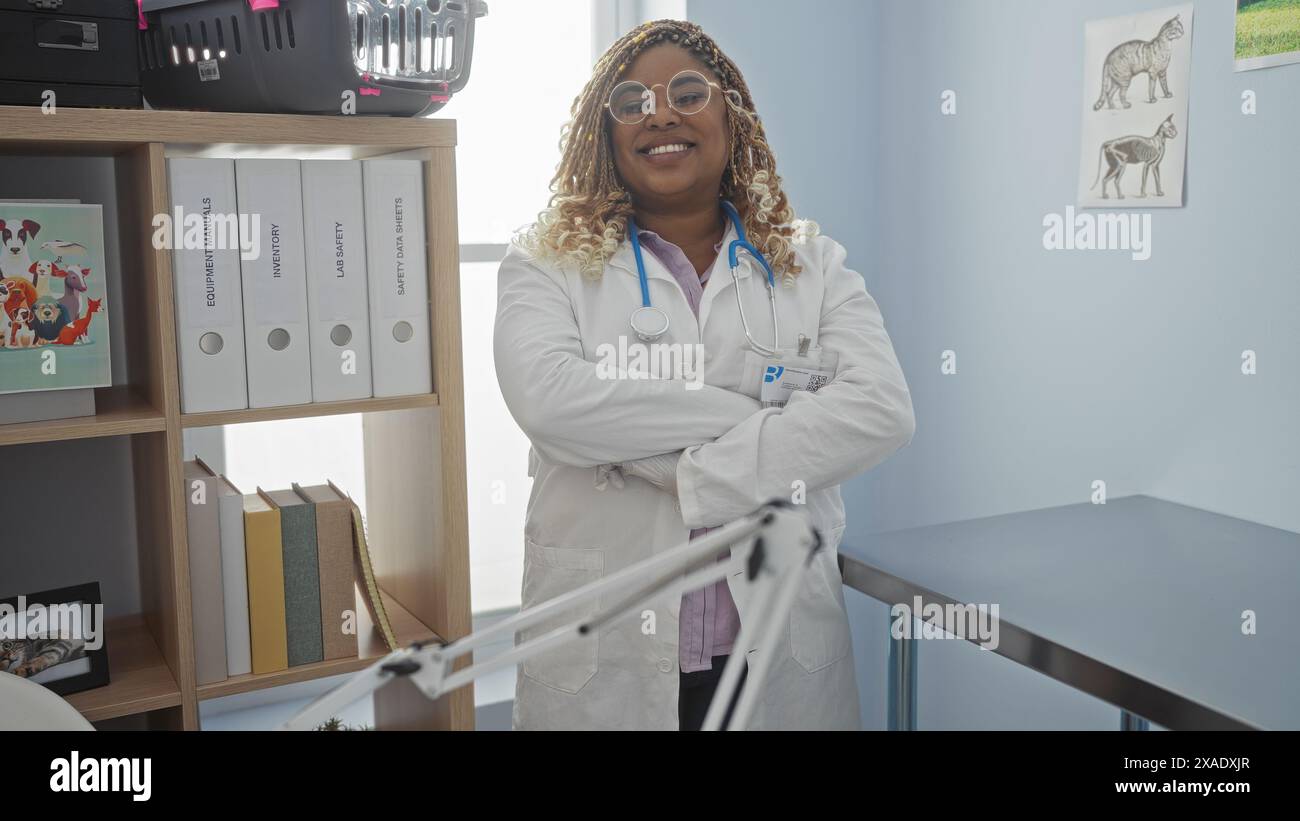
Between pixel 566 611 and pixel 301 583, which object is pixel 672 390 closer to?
pixel 566 611

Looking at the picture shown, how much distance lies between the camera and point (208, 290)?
5.05 feet

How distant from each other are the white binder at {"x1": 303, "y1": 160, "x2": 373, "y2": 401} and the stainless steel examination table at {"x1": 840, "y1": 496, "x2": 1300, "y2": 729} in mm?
847

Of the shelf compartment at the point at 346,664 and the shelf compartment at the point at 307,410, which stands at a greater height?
the shelf compartment at the point at 307,410

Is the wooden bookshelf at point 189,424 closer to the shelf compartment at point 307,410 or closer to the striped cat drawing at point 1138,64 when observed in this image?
the shelf compartment at point 307,410

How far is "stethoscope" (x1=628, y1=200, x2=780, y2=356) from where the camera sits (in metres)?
1.65

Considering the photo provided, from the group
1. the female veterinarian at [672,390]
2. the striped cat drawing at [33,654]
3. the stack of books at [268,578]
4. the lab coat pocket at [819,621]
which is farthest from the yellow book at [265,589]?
the lab coat pocket at [819,621]

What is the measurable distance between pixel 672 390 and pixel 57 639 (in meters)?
0.95

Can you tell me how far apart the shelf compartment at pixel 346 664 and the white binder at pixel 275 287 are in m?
0.41

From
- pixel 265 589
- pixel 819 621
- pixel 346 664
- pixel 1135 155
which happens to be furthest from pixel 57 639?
pixel 1135 155

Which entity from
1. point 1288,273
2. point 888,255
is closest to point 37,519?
point 888,255

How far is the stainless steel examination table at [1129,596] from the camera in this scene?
127 cm

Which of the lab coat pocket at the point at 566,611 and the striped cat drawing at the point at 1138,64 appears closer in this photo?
the lab coat pocket at the point at 566,611
